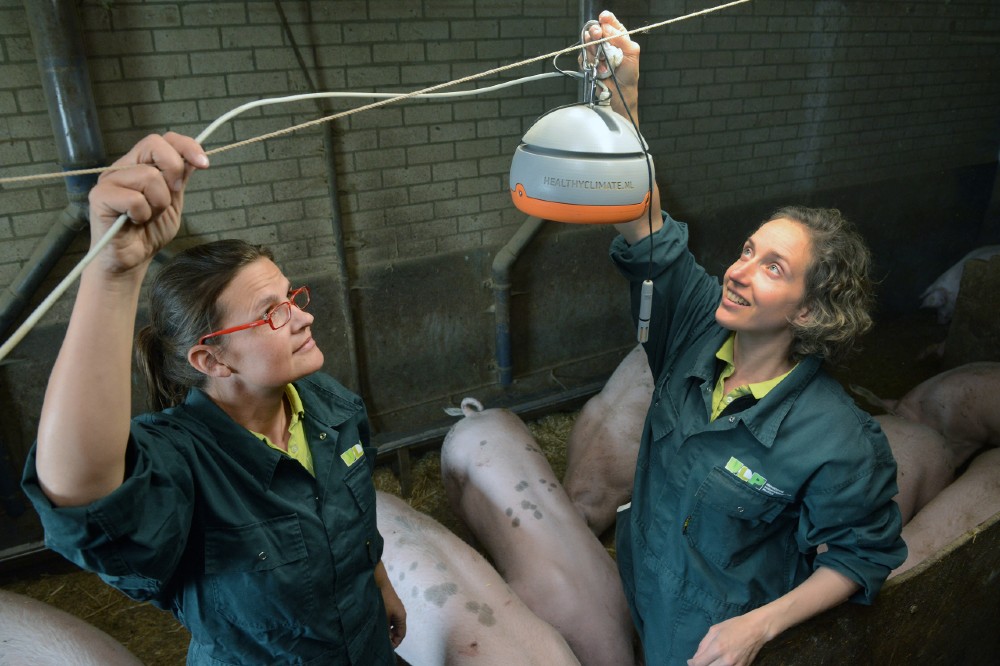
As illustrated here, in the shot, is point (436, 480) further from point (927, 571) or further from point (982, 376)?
point (982, 376)

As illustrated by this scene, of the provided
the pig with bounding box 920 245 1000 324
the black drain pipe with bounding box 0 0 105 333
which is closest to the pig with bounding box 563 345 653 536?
the black drain pipe with bounding box 0 0 105 333

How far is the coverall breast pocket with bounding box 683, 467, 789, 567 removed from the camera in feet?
6.64

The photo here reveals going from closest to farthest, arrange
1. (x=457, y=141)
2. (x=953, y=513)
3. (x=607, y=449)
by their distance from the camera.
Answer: (x=953, y=513) < (x=607, y=449) < (x=457, y=141)

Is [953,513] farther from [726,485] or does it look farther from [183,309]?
[183,309]

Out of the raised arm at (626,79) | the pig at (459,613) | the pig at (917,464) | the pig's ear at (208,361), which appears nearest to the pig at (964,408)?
the pig at (917,464)

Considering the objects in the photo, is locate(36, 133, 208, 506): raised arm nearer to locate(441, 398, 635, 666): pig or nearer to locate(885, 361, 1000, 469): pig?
locate(441, 398, 635, 666): pig

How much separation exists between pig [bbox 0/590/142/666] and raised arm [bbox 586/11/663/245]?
8.15 feet

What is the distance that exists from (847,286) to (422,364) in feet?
11.8

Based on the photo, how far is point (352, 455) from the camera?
197 centimetres

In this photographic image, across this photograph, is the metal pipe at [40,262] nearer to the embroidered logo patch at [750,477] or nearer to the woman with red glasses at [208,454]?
the woman with red glasses at [208,454]

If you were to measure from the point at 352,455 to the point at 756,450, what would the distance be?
117 cm

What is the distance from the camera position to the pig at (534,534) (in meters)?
2.96

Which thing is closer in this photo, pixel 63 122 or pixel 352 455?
pixel 352 455

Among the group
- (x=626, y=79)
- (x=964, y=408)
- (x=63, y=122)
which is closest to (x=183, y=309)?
(x=626, y=79)
